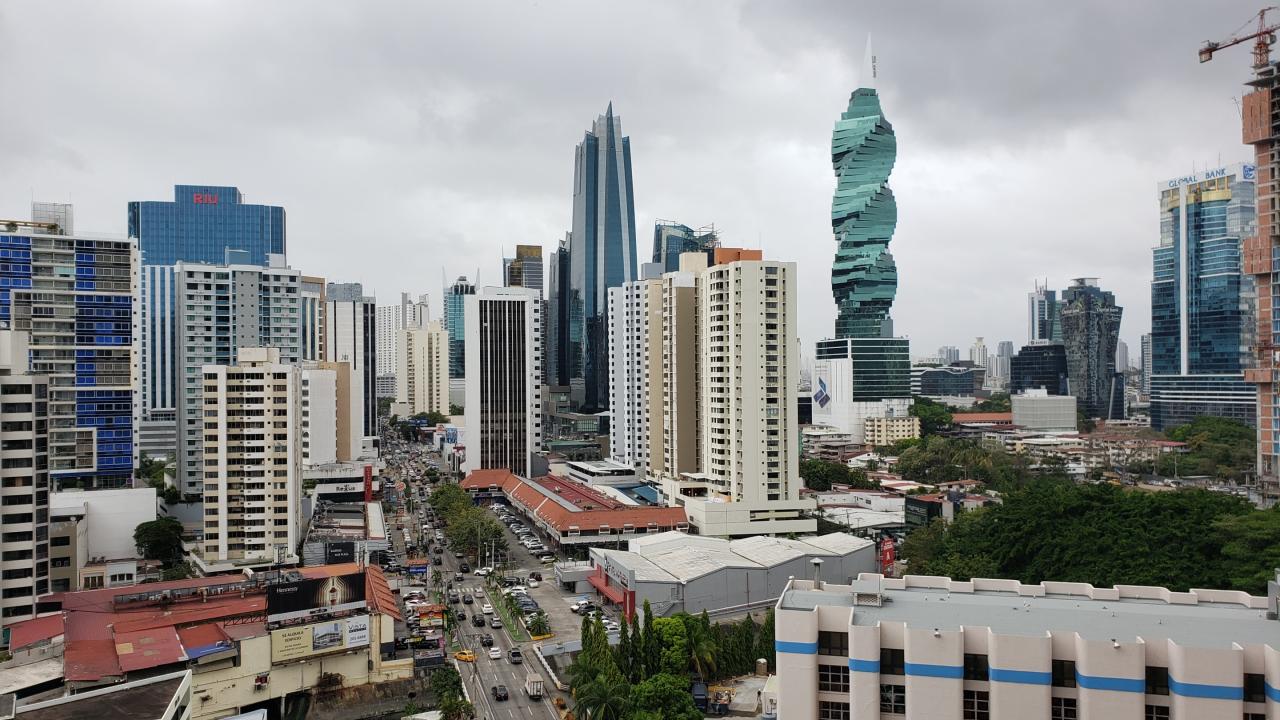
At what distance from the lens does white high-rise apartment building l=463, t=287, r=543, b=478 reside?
66.7 m

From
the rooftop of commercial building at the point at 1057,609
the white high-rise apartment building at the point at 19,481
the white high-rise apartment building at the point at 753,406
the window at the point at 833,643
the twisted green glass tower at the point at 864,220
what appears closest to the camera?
the rooftop of commercial building at the point at 1057,609

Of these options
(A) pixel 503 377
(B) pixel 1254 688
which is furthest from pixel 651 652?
(A) pixel 503 377

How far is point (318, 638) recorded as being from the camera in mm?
26609

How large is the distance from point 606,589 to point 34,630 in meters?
19.6

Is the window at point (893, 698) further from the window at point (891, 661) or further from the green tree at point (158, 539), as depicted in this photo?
the green tree at point (158, 539)

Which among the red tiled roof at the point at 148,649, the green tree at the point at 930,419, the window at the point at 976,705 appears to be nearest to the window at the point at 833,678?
the window at the point at 976,705

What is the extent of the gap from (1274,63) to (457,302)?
13199 cm

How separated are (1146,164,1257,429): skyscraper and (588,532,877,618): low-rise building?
247ft

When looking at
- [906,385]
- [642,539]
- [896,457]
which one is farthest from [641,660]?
[906,385]

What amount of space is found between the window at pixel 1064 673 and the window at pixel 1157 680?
1151 millimetres

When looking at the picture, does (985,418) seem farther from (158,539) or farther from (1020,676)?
(1020,676)

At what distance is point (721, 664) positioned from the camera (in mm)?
27734

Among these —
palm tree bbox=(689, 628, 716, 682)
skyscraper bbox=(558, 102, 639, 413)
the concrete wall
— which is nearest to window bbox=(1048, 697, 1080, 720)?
palm tree bbox=(689, 628, 716, 682)

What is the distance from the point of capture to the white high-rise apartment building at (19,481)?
2845 cm
